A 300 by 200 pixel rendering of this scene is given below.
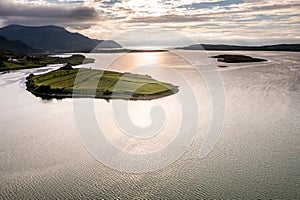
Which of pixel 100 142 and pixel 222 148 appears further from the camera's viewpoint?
pixel 100 142

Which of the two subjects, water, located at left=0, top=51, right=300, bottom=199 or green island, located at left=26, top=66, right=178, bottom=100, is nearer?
water, located at left=0, top=51, right=300, bottom=199

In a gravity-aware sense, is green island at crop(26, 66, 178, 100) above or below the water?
above

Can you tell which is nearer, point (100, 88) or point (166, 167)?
point (166, 167)

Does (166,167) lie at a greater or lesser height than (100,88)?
lesser

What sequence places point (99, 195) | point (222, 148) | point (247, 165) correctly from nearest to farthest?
1. point (99, 195)
2. point (247, 165)
3. point (222, 148)

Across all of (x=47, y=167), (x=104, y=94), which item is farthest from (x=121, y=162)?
(x=104, y=94)

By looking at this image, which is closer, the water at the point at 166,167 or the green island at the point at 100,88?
the water at the point at 166,167

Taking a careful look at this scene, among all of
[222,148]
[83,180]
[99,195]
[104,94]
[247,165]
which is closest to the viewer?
[99,195]

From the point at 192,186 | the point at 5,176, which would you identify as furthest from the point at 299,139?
the point at 5,176

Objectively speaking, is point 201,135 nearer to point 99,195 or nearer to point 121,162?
point 121,162

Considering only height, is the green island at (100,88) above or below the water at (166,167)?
above
